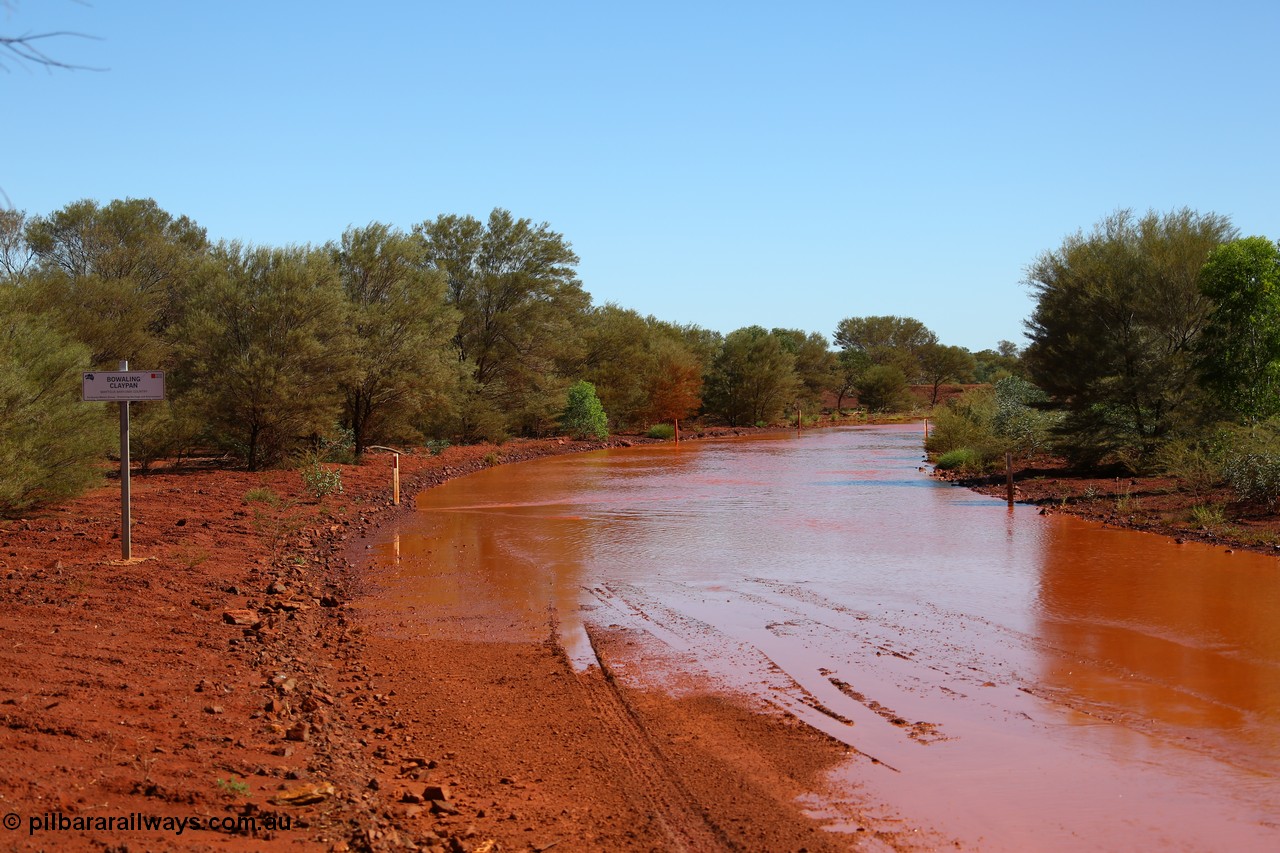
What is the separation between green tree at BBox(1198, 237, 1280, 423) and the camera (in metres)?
18.5

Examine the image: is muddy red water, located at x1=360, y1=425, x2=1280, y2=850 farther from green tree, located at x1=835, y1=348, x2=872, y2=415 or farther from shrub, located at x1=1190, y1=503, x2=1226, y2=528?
green tree, located at x1=835, y1=348, x2=872, y2=415

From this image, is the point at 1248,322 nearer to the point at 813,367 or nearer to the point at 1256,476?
A: the point at 1256,476

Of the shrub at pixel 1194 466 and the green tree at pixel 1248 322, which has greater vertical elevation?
the green tree at pixel 1248 322

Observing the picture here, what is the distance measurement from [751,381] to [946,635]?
54.0 m

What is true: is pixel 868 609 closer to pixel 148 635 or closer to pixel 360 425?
pixel 148 635

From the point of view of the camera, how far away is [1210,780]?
607cm

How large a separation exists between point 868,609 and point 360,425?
73.6ft

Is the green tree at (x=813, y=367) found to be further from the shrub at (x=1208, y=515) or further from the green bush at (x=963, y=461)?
the shrub at (x=1208, y=515)

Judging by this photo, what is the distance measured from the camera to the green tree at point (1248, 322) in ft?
60.6

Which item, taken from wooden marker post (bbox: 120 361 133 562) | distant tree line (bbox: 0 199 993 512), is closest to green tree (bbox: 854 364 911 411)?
distant tree line (bbox: 0 199 993 512)

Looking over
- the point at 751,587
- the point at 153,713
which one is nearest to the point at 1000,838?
the point at 153,713

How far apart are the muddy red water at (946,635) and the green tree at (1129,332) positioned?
16.2 feet

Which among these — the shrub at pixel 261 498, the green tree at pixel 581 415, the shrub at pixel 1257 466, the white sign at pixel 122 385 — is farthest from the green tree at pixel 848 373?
the white sign at pixel 122 385

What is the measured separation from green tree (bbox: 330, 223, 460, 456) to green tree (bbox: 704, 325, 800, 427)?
33.9m
